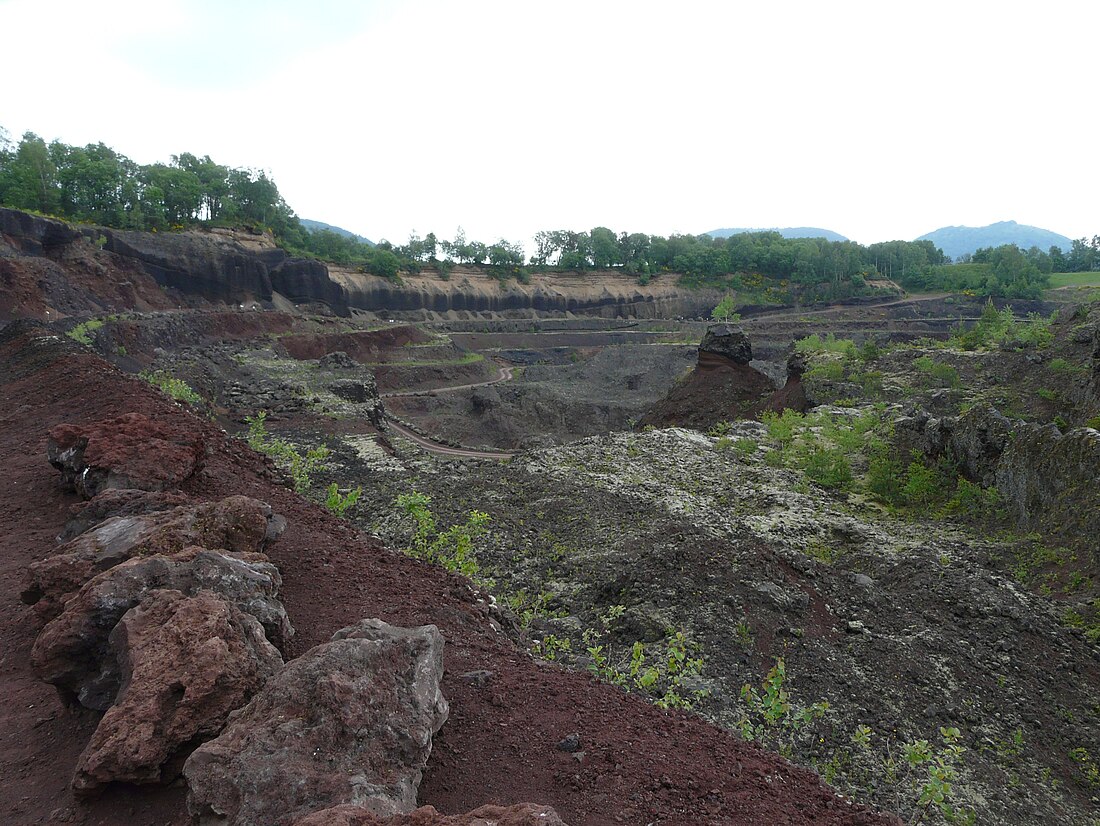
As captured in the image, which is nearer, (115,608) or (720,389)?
(115,608)

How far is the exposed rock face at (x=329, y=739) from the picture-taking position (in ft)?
9.00

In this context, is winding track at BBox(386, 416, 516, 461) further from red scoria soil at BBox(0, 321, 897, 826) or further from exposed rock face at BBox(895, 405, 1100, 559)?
red scoria soil at BBox(0, 321, 897, 826)

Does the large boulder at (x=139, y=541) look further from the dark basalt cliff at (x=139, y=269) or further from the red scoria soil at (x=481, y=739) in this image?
the dark basalt cliff at (x=139, y=269)

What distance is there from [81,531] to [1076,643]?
462 inches

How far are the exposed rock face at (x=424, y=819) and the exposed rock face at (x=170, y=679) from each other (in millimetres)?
1251

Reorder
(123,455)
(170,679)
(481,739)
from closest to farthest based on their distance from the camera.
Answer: (170,679)
(481,739)
(123,455)

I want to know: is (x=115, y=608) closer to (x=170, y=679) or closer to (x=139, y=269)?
(x=170, y=679)

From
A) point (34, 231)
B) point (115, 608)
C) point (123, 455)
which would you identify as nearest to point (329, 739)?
point (115, 608)

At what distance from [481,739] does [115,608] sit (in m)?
2.62

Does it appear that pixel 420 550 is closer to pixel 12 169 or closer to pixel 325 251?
pixel 12 169

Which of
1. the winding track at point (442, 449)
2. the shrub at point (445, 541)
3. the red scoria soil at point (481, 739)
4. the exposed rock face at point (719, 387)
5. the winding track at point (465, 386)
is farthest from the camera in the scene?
the winding track at point (465, 386)

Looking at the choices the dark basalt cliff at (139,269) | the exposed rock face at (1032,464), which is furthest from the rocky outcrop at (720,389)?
the dark basalt cliff at (139,269)

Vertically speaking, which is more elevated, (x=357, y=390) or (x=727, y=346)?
(x=727, y=346)

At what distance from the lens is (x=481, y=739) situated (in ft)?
12.5
